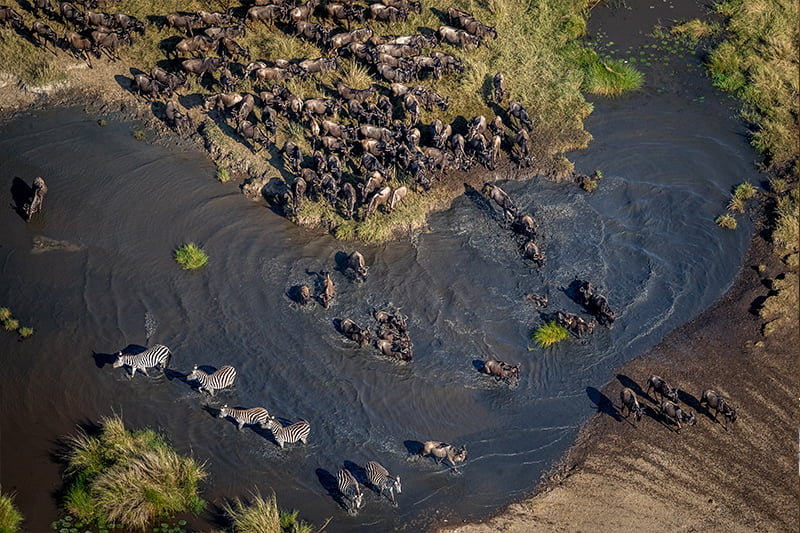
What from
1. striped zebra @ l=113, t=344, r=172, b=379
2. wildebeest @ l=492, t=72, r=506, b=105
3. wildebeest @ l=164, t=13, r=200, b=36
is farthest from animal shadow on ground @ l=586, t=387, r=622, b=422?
wildebeest @ l=164, t=13, r=200, b=36

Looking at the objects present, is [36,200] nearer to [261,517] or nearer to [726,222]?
[261,517]

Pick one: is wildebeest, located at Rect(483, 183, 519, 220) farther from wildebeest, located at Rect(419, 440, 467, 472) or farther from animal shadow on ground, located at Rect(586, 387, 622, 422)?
wildebeest, located at Rect(419, 440, 467, 472)

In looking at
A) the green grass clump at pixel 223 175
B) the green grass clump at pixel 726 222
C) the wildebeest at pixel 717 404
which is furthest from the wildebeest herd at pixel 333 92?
the wildebeest at pixel 717 404

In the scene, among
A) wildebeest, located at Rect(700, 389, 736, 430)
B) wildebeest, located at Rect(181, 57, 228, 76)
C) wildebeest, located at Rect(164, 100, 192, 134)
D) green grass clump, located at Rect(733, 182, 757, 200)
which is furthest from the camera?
wildebeest, located at Rect(181, 57, 228, 76)

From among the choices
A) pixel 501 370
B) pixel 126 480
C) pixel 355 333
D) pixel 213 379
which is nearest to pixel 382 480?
pixel 355 333

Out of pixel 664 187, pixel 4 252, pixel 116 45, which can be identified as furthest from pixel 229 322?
pixel 664 187

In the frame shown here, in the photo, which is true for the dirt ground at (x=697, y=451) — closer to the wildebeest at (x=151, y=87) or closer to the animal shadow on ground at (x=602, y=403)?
the animal shadow on ground at (x=602, y=403)
